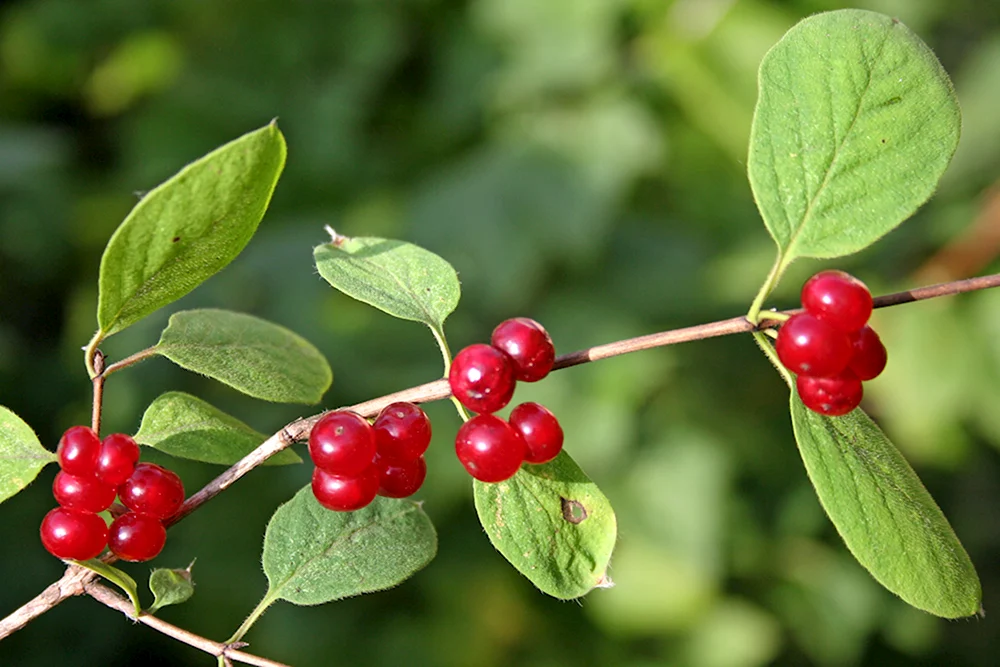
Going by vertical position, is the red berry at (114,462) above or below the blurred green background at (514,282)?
above

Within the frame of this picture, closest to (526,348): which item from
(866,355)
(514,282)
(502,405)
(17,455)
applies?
(502,405)

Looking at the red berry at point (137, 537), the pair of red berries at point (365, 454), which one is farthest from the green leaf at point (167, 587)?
the pair of red berries at point (365, 454)

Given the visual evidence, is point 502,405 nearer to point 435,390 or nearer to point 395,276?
point 435,390

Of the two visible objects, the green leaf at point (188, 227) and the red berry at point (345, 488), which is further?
the red berry at point (345, 488)

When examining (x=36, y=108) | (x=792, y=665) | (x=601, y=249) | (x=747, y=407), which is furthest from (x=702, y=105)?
(x=36, y=108)

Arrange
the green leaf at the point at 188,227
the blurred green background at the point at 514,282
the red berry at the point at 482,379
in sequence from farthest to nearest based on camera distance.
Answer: the blurred green background at the point at 514,282, the red berry at the point at 482,379, the green leaf at the point at 188,227

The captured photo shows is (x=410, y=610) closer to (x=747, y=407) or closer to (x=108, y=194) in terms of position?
(x=747, y=407)

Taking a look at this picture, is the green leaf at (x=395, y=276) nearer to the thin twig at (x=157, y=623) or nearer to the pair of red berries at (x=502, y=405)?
the pair of red berries at (x=502, y=405)
